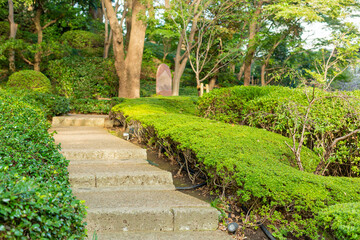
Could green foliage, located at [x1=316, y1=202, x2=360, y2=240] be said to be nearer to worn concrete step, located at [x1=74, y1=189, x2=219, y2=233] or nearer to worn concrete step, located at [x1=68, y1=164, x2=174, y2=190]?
worn concrete step, located at [x1=74, y1=189, x2=219, y2=233]

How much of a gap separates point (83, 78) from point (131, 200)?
12.4 meters

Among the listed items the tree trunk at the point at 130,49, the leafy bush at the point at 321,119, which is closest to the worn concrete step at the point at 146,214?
the leafy bush at the point at 321,119

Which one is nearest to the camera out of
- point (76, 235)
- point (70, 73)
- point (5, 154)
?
point (76, 235)

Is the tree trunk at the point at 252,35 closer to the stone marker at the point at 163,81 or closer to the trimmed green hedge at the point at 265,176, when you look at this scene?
the stone marker at the point at 163,81

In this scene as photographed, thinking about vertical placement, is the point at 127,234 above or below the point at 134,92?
below

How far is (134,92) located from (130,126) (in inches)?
223

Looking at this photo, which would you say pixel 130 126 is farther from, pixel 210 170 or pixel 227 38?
pixel 227 38

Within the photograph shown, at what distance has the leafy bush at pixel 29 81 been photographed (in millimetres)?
12414

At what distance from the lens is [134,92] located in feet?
42.8

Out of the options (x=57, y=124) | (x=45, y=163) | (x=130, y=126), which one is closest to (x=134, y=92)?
(x=57, y=124)

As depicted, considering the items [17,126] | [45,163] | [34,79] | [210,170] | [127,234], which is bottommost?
[127,234]

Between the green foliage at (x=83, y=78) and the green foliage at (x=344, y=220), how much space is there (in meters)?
13.7

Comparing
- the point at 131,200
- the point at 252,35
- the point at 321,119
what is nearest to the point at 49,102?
the point at 131,200

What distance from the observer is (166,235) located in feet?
11.5
